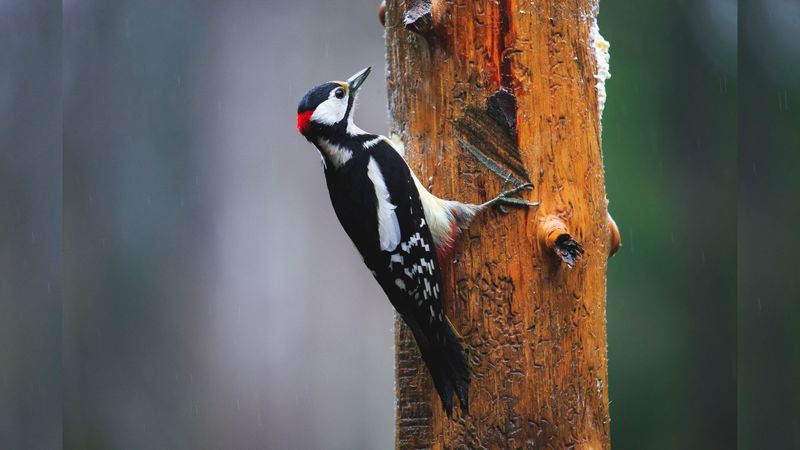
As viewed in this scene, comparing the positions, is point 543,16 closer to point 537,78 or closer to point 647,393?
point 537,78

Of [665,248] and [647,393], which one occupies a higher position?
[665,248]

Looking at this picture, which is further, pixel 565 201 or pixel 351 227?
pixel 351 227

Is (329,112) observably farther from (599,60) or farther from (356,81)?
(599,60)

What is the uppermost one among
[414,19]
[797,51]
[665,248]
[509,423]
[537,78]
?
[797,51]

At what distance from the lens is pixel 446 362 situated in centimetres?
143

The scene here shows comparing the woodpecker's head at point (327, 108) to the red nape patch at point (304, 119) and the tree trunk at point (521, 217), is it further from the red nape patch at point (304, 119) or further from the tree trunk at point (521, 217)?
the tree trunk at point (521, 217)

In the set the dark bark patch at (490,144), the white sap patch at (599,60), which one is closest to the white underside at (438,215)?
the dark bark patch at (490,144)

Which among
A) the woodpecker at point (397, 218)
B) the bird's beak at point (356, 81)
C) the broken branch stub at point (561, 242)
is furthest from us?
the bird's beak at point (356, 81)

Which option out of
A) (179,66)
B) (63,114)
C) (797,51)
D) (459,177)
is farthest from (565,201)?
(63,114)

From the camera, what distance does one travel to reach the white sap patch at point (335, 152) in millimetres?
1636

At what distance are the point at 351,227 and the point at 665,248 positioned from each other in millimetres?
1723

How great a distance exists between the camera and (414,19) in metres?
1.44

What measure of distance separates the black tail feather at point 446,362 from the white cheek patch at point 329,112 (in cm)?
54

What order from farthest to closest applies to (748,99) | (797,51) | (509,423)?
(748,99) → (797,51) → (509,423)
